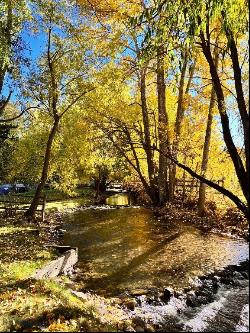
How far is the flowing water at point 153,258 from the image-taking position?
10.2 m

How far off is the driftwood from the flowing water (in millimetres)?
385

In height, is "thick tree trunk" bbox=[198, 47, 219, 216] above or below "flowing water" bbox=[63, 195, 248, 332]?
above

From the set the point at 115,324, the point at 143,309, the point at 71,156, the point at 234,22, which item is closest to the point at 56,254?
the point at 143,309

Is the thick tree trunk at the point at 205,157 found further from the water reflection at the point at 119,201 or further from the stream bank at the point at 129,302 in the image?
the water reflection at the point at 119,201

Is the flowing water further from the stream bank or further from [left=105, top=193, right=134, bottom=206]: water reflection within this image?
[left=105, top=193, right=134, bottom=206]: water reflection

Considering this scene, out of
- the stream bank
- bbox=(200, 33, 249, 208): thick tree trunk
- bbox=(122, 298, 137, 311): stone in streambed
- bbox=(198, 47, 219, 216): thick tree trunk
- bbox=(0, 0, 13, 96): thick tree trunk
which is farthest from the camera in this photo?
bbox=(198, 47, 219, 216): thick tree trunk

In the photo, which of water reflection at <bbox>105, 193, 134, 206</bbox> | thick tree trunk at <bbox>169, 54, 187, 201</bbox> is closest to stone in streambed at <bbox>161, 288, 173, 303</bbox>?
thick tree trunk at <bbox>169, 54, 187, 201</bbox>

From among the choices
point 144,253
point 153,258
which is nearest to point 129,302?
point 153,258

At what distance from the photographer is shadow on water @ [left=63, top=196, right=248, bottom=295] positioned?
484 inches

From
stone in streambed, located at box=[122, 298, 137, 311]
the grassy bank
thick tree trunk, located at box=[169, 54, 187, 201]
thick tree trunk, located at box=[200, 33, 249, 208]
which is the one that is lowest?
stone in streambed, located at box=[122, 298, 137, 311]

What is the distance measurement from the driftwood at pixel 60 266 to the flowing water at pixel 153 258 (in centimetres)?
38

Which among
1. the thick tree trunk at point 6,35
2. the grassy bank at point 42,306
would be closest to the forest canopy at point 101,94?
the thick tree trunk at point 6,35

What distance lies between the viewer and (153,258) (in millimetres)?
14938

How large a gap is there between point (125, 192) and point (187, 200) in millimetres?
28572
